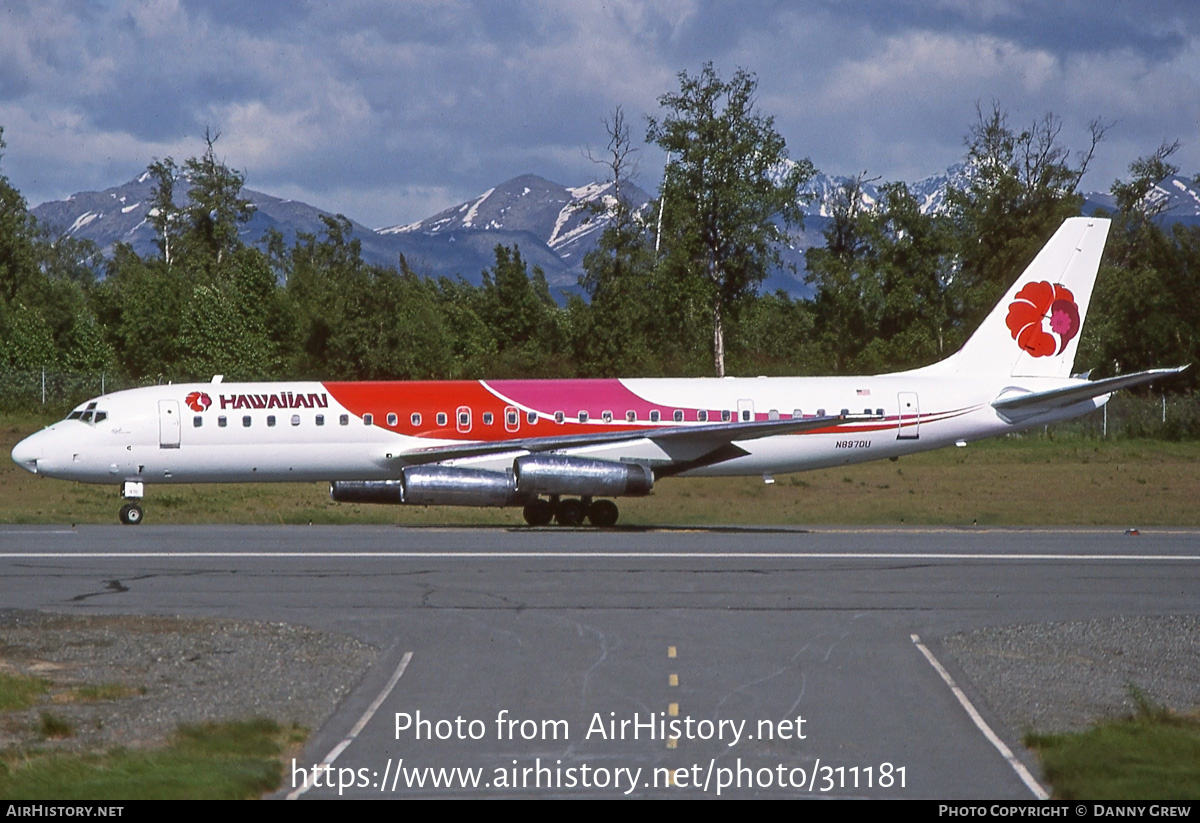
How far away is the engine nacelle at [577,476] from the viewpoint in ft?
97.3

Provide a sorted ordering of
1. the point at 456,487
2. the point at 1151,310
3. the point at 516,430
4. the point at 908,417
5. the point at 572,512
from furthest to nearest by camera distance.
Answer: the point at 1151,310 → the point at 908,417 → the point at 572,512 → the point at 516,430 → the point at 456,487

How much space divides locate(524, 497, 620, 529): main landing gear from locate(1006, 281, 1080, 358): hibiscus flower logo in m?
11.2

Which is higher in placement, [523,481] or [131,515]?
[523,481]

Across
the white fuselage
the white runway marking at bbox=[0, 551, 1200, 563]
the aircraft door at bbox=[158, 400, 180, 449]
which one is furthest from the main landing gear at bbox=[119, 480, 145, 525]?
the white runway marking at bbox=[0, 551, 1200, 563]

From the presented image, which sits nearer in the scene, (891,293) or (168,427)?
(168,427)

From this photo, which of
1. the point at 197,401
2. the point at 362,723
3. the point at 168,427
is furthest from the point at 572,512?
the point at 362,723

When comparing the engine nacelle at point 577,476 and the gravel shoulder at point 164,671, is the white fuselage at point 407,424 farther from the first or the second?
the gravel shoulder at point 164,671

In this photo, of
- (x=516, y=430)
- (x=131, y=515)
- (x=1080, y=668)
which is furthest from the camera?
(x=516, y=430)

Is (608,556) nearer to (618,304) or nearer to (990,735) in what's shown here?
(990,735)

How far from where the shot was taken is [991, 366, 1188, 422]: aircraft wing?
102 feet

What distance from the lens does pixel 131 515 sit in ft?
105

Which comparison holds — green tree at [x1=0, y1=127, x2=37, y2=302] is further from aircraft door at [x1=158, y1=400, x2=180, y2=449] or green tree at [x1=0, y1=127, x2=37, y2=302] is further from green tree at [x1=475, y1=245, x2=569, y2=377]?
aircraft door at [x1=158, y1=400, x2=180, y2=449]

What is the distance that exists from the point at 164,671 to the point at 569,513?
1796cm

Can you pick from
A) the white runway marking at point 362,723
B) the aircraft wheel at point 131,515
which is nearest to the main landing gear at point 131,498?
the aircraft wheel at point 131,515
